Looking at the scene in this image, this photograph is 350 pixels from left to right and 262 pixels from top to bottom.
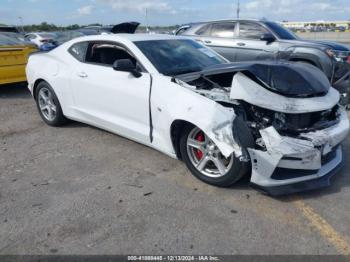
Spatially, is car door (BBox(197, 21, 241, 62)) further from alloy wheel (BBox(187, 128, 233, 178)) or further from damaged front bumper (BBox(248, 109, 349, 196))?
damaged front bumper (BBox(248, 109, 349, 196))

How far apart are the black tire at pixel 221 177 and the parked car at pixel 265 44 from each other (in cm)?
396

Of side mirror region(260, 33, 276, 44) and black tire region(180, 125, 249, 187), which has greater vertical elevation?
side mirror region(260, 33, 276, 44)

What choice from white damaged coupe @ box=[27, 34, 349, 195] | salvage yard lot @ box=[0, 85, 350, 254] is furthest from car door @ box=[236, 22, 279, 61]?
salvage yard lot @ box=[0, 85, 350, 254]

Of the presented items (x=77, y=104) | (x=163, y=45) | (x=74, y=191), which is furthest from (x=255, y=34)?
(x=74, y=191)

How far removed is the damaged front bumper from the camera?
9.73 ft

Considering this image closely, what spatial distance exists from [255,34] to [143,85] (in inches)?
201

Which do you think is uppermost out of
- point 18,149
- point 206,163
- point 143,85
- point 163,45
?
point 163,45

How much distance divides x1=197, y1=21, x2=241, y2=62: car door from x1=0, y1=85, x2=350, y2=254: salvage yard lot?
186 inches

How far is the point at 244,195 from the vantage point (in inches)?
130

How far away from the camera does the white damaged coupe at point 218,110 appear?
10.0 ft

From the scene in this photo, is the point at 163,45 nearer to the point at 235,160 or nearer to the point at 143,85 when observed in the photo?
the point at 143,85

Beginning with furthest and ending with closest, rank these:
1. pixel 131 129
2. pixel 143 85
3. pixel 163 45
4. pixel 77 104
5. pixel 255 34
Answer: pixel 255 34 < pixel 77 104 < pixel 163 45 < pixel 131 129 < pixel 143 85

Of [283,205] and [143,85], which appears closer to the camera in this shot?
[283,205]

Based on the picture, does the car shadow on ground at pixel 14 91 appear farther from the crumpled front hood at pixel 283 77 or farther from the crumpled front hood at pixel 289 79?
the crumpled front hood at pixel 289 79
